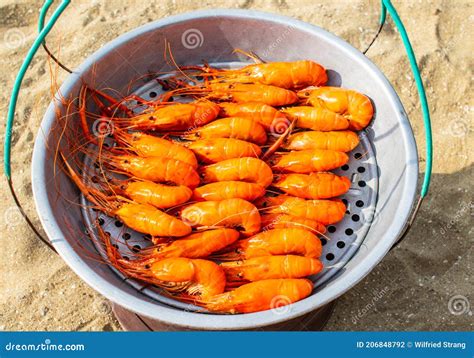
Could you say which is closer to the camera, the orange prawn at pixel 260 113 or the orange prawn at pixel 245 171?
the orange prawn at pixel 245 171

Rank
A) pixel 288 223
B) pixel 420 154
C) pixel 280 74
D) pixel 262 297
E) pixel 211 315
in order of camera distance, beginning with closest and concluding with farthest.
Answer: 1. pixel 211 315
2. pixel 262 297
3. pixel 288 223
4. pixel 280 74
5. pixel 420 154

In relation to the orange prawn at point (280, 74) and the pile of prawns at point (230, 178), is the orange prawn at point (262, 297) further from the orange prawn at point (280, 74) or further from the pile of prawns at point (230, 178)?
the orange prawn at point (280, 74)

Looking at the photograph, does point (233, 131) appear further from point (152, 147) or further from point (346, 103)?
point (346, 103)

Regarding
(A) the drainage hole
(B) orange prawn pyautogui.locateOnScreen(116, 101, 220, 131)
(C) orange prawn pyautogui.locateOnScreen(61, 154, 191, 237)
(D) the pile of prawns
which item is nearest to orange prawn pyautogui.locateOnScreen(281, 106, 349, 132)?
(D) the pile of prawns

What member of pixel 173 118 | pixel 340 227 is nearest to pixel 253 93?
pixel 173 118

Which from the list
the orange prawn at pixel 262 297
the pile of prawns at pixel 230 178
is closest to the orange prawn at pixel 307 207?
the pile of prawns at pixel 230 178

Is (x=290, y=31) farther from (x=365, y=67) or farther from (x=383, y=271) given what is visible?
(x=383, y=271)

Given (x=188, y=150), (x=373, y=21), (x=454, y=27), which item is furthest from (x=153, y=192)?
(x=454, y=27)
